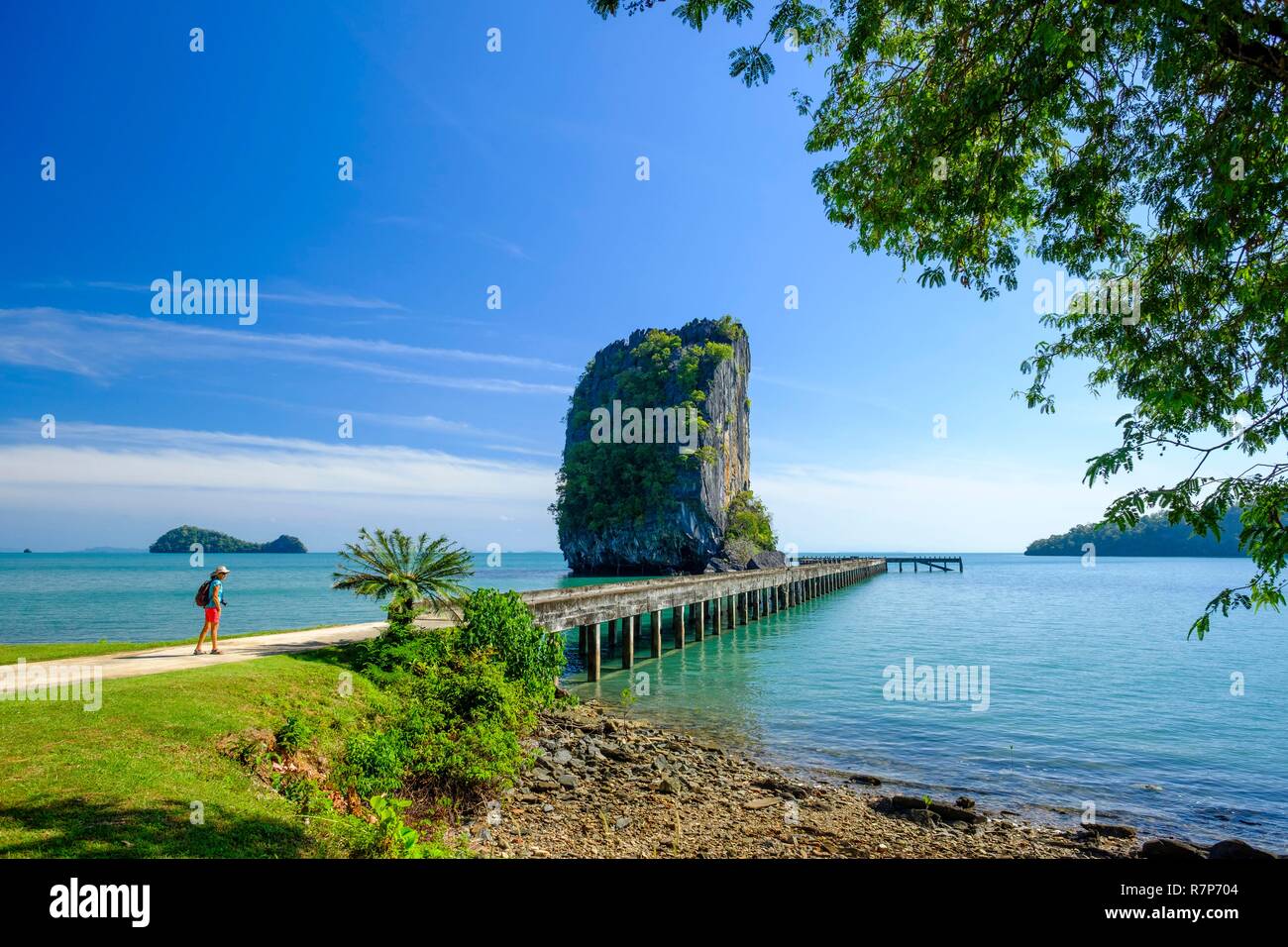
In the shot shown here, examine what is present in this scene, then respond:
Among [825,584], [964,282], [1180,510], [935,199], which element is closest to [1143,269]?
[964,282]

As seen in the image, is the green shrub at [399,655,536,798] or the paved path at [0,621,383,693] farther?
the paved path at [0,621,383,693]

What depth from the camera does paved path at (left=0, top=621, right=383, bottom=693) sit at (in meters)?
10.7

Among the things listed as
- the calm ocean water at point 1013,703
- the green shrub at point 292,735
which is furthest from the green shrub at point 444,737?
the calm ocean water at point 1013,703

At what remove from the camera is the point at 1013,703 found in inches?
734

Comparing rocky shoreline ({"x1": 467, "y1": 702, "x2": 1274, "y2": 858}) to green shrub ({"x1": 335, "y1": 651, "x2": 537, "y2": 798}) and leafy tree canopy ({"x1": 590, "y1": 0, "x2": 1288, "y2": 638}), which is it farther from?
leafy tree canopy ({"x1": 590, "y1": 0, "x2": 1288, "y2": 638})

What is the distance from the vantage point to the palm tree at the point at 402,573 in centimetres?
1266

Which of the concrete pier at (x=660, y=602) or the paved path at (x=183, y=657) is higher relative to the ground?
the paved path at (x=183, y=657)

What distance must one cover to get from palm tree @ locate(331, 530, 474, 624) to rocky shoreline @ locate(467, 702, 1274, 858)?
341 cm

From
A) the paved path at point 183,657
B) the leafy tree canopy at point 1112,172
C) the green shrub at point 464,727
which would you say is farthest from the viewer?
the paved path at point 183,657

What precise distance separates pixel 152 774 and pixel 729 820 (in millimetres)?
6867

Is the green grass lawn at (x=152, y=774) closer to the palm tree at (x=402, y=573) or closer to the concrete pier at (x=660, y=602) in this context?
the palm tree at (x=402, y=573)

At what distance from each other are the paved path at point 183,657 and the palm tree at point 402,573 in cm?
162

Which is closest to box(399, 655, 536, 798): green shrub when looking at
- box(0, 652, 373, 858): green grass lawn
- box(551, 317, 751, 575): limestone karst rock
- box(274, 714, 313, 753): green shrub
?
box(0, 652, 373, 858): green grass lawn

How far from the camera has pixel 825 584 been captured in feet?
200
